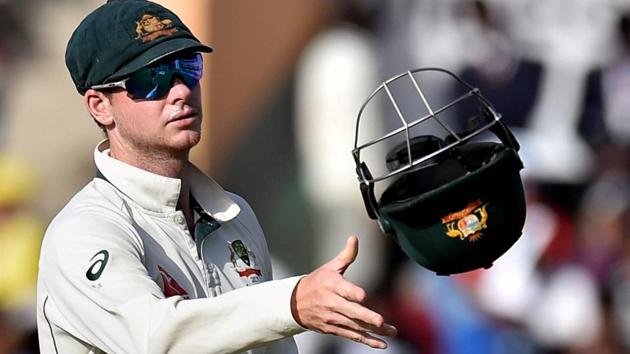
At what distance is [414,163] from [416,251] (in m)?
0.23

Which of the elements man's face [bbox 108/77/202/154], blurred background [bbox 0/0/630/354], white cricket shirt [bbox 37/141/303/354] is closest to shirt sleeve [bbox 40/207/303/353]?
white cricket shirt [bbox 37/141/303/354]

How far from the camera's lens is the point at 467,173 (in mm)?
3623

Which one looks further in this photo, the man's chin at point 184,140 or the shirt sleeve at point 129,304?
the man's chin at point 184,140

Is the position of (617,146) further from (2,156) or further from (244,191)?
(2,156)

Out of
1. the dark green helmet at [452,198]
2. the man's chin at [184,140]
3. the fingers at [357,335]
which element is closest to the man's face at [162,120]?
the man's chin at [184,140]

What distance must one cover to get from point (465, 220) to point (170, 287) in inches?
29.0

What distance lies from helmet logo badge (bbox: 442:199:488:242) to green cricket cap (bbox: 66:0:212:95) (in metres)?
0.77

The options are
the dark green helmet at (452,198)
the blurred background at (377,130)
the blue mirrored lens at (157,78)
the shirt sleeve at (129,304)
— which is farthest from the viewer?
the blurred background at (377,130)

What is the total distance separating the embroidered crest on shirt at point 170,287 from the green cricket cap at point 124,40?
0.51 meters

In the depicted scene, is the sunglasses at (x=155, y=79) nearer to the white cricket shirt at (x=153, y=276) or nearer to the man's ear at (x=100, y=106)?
the man's ear at (x=100, y=106)

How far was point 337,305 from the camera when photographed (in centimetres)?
307

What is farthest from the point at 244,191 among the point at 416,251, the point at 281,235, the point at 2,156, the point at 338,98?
the point at 416,251

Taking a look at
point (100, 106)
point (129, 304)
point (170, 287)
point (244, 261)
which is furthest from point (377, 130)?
point (129, 304)

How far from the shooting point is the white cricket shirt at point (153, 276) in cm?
326
